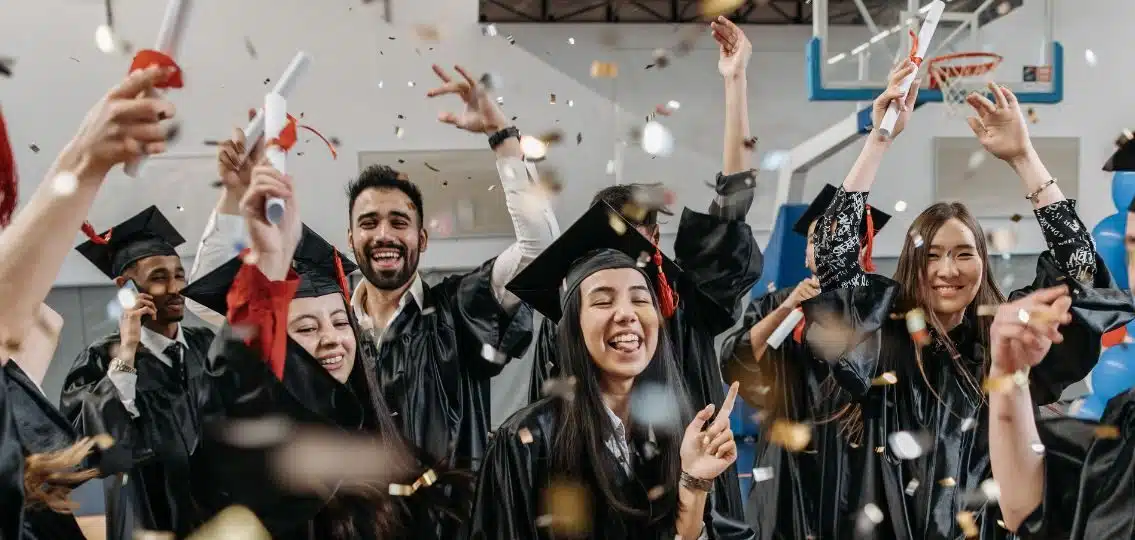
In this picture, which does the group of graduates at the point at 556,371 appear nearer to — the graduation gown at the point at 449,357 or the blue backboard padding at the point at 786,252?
the graduation gown at the point at 449,357

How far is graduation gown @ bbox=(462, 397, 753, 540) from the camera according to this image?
186 cm

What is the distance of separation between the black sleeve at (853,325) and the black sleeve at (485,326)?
84 centimetres

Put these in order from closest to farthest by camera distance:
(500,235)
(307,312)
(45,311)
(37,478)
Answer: (37,478)
(45,311)
(307,312)
(500,235)

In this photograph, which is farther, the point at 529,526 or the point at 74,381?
the point at 74,381

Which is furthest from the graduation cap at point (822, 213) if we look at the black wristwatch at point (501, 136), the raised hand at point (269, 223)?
the raised hand at point (269, 223)

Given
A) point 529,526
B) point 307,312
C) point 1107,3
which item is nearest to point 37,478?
point 307,312

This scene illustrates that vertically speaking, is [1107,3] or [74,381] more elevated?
[1107,3]

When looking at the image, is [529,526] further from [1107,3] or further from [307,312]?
[1107,3]

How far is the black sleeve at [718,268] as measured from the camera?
8.45ft

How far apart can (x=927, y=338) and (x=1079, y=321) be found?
1.41 ft

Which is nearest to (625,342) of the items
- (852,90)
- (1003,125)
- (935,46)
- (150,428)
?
(1003,125)

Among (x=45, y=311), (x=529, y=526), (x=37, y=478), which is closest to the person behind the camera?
(x=37, y=478)

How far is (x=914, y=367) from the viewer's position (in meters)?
2.52

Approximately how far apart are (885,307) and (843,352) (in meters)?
0.15
